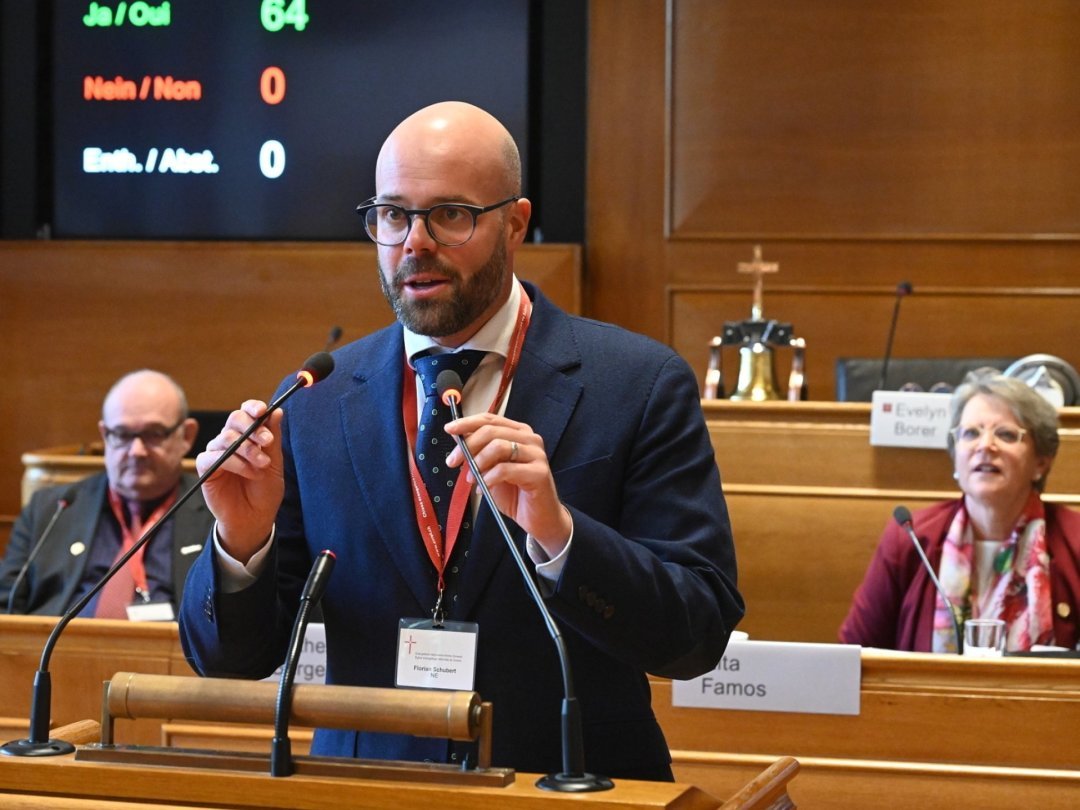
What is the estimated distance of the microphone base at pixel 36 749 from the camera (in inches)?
55.7

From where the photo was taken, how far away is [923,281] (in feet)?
20.7

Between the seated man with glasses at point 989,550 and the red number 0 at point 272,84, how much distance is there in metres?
3.77

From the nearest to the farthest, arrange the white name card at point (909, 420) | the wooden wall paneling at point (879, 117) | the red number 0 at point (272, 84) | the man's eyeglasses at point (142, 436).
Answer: the white name card at point (909, 420) < the man's eyeglasses at point (142, 436) < the wooden wall paneling at point (879, 117) < the red number 0 at point (272, 84)

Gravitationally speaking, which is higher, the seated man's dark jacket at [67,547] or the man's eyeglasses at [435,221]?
the man's eyeglasses at [435,221]

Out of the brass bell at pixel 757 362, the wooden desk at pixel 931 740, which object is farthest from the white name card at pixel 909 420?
the wooden desk at pixel 931 740

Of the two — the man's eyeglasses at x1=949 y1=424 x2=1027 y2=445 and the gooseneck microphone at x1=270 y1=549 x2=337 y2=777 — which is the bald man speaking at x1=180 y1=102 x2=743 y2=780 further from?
the man's eyeglasses at x1=949 y1=424 x2=1027 y2=445

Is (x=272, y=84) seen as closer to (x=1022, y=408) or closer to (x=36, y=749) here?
(x=1022, y=408)

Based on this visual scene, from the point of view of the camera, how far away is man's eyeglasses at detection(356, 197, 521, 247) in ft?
5.65

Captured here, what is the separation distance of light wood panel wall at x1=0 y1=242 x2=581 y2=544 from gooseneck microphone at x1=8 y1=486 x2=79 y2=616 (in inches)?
78.3

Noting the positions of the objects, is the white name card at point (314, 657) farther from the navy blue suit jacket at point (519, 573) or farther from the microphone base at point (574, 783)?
the microphone base at point (574, 783)

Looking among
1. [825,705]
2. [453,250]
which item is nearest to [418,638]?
[453,250]

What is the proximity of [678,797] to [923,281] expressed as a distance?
17.4 feet

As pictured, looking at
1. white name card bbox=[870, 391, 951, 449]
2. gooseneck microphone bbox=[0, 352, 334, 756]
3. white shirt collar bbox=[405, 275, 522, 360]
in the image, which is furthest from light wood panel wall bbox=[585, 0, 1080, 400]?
gooseneck microphone bbox=[0, 352, 334, 756]

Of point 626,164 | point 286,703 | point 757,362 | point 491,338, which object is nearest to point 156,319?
point 626,164
